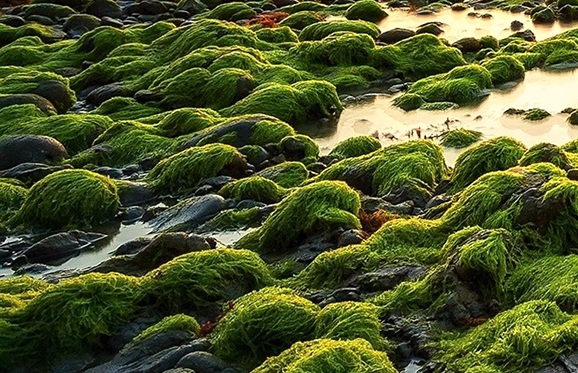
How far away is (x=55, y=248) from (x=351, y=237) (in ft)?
8.97

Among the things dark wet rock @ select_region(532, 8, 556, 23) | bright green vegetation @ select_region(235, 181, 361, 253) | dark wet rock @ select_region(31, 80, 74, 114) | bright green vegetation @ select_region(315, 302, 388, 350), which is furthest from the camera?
dark wet rock @ select_region(532, 8, 556, 23)

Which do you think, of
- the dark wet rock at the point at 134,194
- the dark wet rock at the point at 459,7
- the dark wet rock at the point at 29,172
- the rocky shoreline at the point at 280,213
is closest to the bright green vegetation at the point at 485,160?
the rocky shoreline at the point at 280,213

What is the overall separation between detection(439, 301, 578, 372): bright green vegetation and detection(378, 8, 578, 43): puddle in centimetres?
1036

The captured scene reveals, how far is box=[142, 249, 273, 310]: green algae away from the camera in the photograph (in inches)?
239

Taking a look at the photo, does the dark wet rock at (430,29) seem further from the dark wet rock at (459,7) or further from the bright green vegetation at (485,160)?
the bright green vegetation at (485,160)

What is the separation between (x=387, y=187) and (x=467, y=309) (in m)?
2.90

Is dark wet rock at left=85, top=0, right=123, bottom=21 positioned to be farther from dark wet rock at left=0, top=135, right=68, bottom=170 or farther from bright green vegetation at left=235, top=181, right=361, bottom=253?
bright green vegetation at left=235, top=181, right=361, bottom=253

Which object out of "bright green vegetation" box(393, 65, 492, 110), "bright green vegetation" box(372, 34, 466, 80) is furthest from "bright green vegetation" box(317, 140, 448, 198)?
"bright green vegetation" box(372, 34, 466, 80)

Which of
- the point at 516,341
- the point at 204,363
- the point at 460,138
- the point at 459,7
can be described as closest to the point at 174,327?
the point at 204,363

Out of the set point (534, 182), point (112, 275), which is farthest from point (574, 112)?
point (112, 275)

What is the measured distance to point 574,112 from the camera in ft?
32.3

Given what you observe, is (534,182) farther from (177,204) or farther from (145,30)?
(145,30)

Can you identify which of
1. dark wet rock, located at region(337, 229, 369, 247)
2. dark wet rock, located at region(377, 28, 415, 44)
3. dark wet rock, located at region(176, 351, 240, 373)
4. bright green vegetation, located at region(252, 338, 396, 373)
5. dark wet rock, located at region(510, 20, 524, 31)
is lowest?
dark wet rock, located at region(510, 20, 524, 31)

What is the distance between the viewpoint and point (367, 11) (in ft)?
57.3
